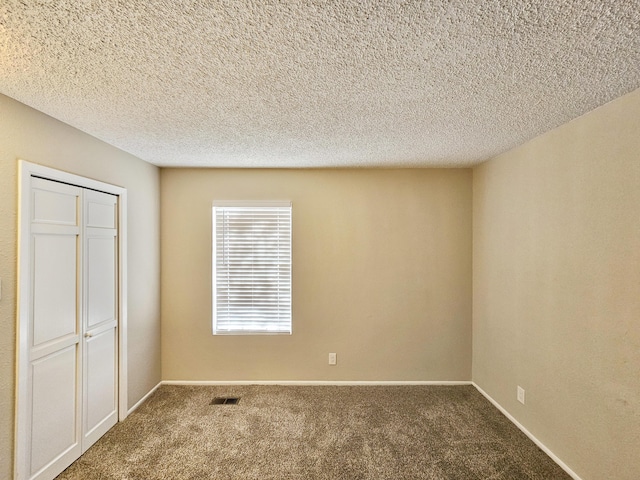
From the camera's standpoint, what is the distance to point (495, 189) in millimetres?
3355

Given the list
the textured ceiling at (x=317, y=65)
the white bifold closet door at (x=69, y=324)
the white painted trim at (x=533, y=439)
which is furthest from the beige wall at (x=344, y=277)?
the textured ceiling at (x=317, y=65)

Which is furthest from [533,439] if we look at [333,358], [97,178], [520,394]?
[97,178]

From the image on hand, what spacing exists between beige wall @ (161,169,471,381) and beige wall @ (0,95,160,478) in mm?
248

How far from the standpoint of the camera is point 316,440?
8.92ft

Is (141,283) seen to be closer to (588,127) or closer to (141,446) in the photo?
(141,446)

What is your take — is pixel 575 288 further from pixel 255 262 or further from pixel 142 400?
pixel 142 400

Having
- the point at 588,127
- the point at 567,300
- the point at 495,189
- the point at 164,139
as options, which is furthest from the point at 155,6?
the point at 495,189

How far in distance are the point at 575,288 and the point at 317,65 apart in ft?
7.36

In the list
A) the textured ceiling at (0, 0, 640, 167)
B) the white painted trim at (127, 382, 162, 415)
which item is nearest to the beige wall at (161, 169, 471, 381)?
the white painted trim at (127, 382, 162, 415)

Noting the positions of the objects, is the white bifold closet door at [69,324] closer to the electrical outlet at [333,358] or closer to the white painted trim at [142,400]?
the white painted trim at [142,400]

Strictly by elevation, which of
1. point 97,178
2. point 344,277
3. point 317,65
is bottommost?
point 344,277

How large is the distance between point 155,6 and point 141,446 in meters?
3.01

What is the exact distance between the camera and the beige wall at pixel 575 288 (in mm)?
1891

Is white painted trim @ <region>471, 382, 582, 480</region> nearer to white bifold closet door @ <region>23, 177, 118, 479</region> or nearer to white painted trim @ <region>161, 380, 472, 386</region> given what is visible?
white painted trim @ <region>161, 380, 472, 386</region>
